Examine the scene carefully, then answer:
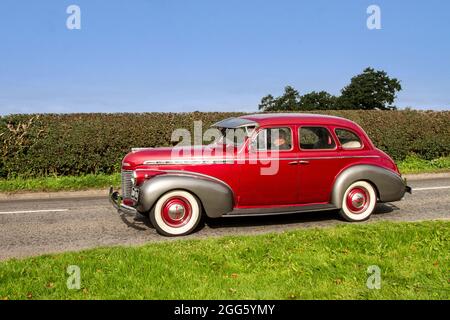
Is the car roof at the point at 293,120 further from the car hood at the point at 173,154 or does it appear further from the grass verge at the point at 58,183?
the grass verge at the point at 58,183

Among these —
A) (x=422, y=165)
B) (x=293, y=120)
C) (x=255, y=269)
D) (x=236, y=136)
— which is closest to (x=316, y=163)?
(x=293, y=120)

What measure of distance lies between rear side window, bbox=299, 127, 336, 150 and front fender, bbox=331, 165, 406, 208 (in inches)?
22.2

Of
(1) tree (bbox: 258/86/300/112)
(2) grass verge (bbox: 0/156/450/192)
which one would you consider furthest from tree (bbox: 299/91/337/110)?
(2) grass verge (bbox: 0/156/450/192)

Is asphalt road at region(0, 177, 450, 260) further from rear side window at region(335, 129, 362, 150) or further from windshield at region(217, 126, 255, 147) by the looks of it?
windshield at region(217, 126, 255, 147)

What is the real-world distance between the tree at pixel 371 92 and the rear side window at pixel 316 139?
205ft

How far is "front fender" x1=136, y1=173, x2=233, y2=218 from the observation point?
6.77 metres

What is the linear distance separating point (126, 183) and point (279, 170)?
257 cm

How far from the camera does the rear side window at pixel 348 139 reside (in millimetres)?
7876

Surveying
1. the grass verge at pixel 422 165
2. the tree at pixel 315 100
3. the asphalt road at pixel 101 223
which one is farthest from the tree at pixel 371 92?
the asphalt road at pixel 101 223

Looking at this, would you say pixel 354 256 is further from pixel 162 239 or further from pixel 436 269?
pixel 162 239
